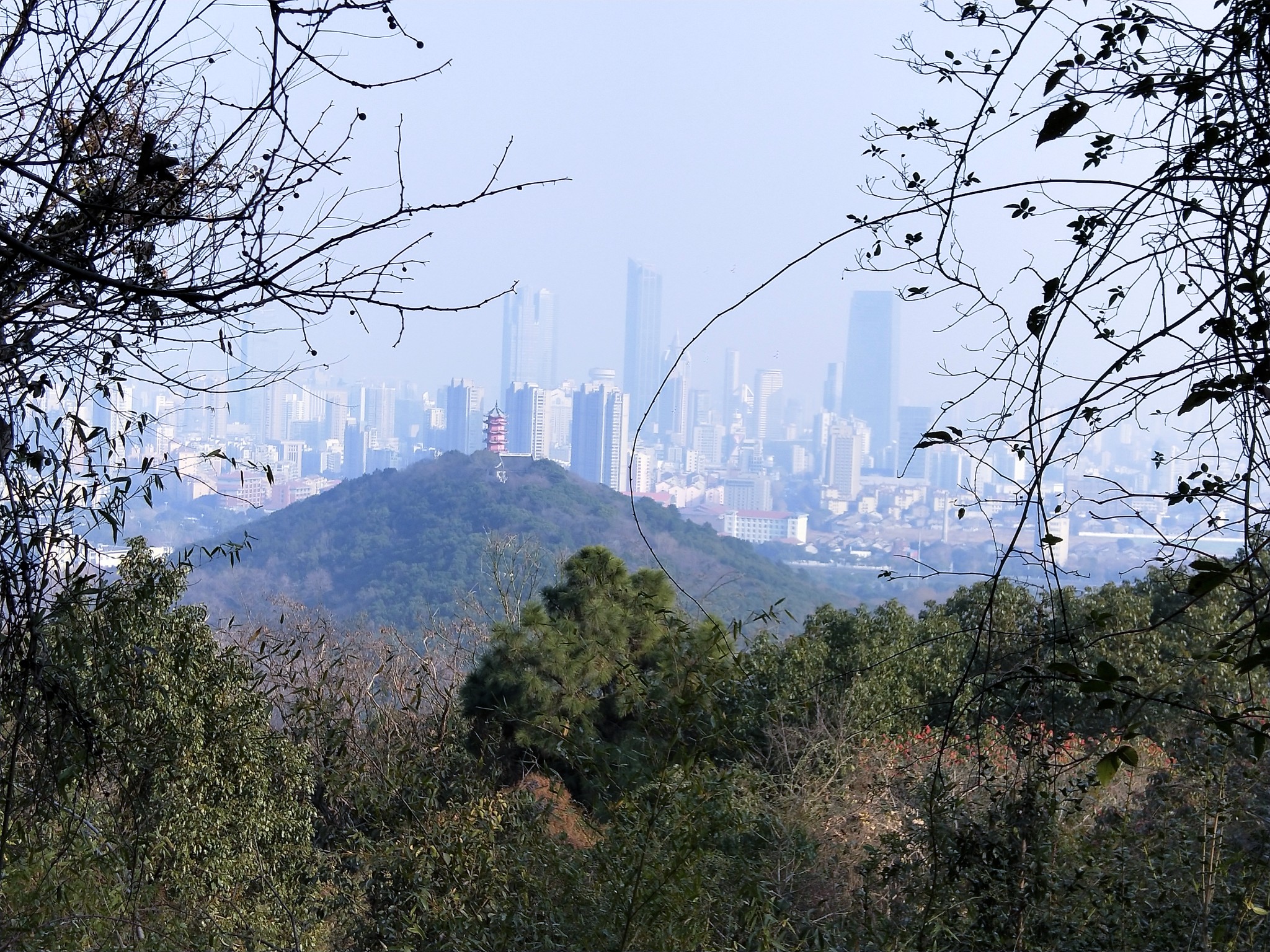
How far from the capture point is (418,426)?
38344 millimetres

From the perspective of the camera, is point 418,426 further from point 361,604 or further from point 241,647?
point 241,647

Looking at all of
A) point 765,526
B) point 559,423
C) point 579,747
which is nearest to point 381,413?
point 559,423

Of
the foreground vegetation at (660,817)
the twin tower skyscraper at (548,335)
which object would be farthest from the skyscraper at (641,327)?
the foreground vegetation at (660,817)

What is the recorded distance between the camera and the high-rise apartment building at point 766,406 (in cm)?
3703

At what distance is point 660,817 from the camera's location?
233cm

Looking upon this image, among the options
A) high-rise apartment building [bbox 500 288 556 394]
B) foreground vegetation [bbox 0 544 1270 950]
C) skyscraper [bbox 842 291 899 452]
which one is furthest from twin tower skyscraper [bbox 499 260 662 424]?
foreground vegetation [bbox 0 544 1270 950]

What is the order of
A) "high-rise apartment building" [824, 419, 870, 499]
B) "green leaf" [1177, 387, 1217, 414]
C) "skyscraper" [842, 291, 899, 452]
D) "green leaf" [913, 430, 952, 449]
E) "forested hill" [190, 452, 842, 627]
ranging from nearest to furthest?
1. "green leaf" [1177, 387, 1217, 414]
2. "green leaf" [913, 430, 952, 449]
3. "forested hill" [190, 452, 842, 627]
4. "skyscraper" [842, 291, 899, 452]
5. "high-rise apartment building" [824, 419, 870, 499]

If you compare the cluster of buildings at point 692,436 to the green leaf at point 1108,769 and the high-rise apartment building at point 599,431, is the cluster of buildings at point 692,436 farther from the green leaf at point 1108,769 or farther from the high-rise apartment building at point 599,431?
the green leaf at point 1108,769

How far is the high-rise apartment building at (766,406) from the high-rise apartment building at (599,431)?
5.01m

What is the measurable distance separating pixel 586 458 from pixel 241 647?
3158cm

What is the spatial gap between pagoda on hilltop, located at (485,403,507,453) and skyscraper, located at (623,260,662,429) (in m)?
4.61

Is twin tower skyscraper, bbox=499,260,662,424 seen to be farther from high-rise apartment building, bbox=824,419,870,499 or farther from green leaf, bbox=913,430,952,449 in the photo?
green leaf, bbox=913,430,952,449

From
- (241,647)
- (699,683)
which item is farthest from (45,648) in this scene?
(241,647)

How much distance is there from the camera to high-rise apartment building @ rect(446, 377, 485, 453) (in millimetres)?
34469
